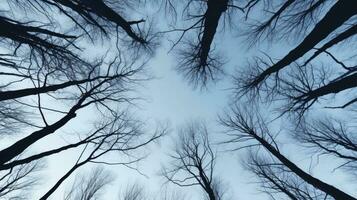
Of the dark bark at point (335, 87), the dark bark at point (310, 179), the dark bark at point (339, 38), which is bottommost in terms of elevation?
the dark bark at point (310, 179)

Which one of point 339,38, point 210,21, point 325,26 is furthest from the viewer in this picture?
point 210,21

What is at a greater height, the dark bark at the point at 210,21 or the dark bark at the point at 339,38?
the dark bark at the point at 210,21

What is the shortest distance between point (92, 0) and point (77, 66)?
1851mm

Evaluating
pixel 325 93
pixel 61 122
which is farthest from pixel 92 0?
pixel 325 93

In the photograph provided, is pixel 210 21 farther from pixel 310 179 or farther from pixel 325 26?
pixel 310 179

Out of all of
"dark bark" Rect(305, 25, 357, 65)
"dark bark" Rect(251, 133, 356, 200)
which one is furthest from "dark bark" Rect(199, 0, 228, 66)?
"dark bark" Rect(251, 133, 356, 200)

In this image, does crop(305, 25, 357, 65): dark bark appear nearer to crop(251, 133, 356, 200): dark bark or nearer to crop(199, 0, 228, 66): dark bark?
crop(199, 0, 228, 66): dark bark

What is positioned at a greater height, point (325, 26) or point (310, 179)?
point (325, 26)

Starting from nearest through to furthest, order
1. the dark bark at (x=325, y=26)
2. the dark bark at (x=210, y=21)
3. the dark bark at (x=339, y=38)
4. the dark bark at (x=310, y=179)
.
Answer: the dark bark at (x=325, y=26) < the dark bark at (x=339, y=38) < the dark bark at (x=310, y=179) < the dark bark at (x=210, y=21)

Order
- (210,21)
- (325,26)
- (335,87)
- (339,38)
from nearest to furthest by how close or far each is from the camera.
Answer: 1. (325,26)
2. (339,38)
3. (335,87)
4. (210,21)

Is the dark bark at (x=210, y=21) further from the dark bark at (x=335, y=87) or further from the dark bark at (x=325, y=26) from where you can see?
the dark bark at (x=335, y=87)

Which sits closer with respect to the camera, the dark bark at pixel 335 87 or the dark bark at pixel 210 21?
the dark bark at pixel 335 87

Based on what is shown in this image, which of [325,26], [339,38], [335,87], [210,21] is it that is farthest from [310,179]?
[210,21]

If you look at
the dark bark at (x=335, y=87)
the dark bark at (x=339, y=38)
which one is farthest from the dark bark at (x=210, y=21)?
the dark bark at (x=335, y=87)
